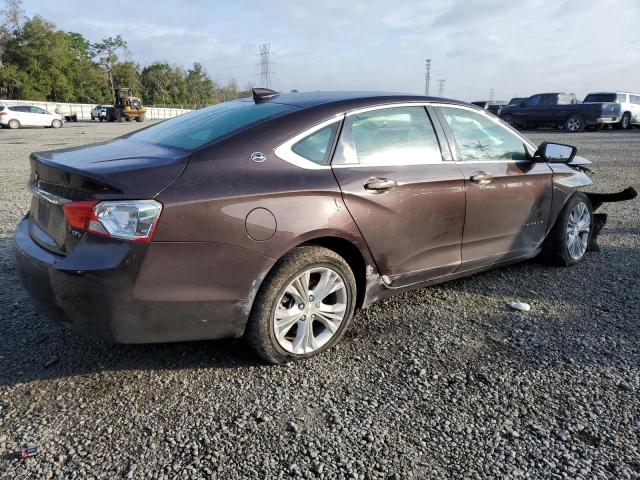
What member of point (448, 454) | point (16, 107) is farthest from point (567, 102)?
point (16, 107)

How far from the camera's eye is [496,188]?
12.4 ft

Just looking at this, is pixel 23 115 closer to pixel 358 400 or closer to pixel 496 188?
pixel 496 188

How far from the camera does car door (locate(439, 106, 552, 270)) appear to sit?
3.67 meters

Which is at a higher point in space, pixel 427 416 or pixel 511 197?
pixel 511 197

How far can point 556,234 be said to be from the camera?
454cm

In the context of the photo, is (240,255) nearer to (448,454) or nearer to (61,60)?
(448,454)

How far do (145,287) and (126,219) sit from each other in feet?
1.09

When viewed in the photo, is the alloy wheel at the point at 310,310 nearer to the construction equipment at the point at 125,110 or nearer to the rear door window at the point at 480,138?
the rear door window at the point at 480,138

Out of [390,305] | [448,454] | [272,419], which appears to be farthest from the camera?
[390,305]

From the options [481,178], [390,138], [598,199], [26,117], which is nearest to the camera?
[390,138]

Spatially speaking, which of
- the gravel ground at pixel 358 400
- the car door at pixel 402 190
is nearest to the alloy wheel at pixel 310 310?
the gravel ground at pixel 358 400

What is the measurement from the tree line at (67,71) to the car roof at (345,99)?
54.7 m

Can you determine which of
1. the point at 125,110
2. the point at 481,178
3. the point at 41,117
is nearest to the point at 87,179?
the point at 481,178

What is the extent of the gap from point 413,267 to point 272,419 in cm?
144
